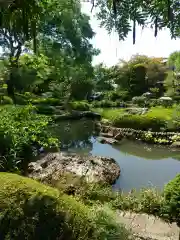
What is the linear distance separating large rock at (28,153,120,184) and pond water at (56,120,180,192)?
0.41 meters

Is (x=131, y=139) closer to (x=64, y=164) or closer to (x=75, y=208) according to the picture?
(x=64, y=164)

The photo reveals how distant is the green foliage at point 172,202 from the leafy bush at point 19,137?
11.7ft

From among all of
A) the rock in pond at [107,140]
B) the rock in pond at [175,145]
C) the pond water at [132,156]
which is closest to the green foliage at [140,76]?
the pond water at [132,156]

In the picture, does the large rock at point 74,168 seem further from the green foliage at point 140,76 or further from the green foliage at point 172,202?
the green foliage at point 140,76

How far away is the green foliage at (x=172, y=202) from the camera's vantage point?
5711mm

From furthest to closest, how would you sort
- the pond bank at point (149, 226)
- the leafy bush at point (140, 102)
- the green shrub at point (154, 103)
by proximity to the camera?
Answer: the leafy bush at point (140, 102) < the green shrub at point (154, 103) < the pond bank at point (149, 226)

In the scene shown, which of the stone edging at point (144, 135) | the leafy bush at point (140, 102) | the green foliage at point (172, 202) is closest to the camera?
the green foliage at point (172, 202)

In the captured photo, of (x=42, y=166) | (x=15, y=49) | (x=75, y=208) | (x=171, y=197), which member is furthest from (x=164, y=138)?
(x=15, y=49)

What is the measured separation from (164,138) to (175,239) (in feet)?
36.9

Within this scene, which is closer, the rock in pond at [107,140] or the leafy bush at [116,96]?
the rock in pond at [107,140]

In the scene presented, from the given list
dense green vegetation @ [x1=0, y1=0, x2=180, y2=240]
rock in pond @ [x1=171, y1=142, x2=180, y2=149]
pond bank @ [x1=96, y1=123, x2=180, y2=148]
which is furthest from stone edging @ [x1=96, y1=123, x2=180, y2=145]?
rock in pond @ [x1=171, y1=142, x2=180, y2=149]

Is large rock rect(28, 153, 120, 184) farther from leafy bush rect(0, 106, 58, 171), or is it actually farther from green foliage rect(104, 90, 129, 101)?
green foliage rect(104, 90, 129, 101)

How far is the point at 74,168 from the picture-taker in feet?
28.0

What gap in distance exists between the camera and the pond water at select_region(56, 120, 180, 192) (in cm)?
948
